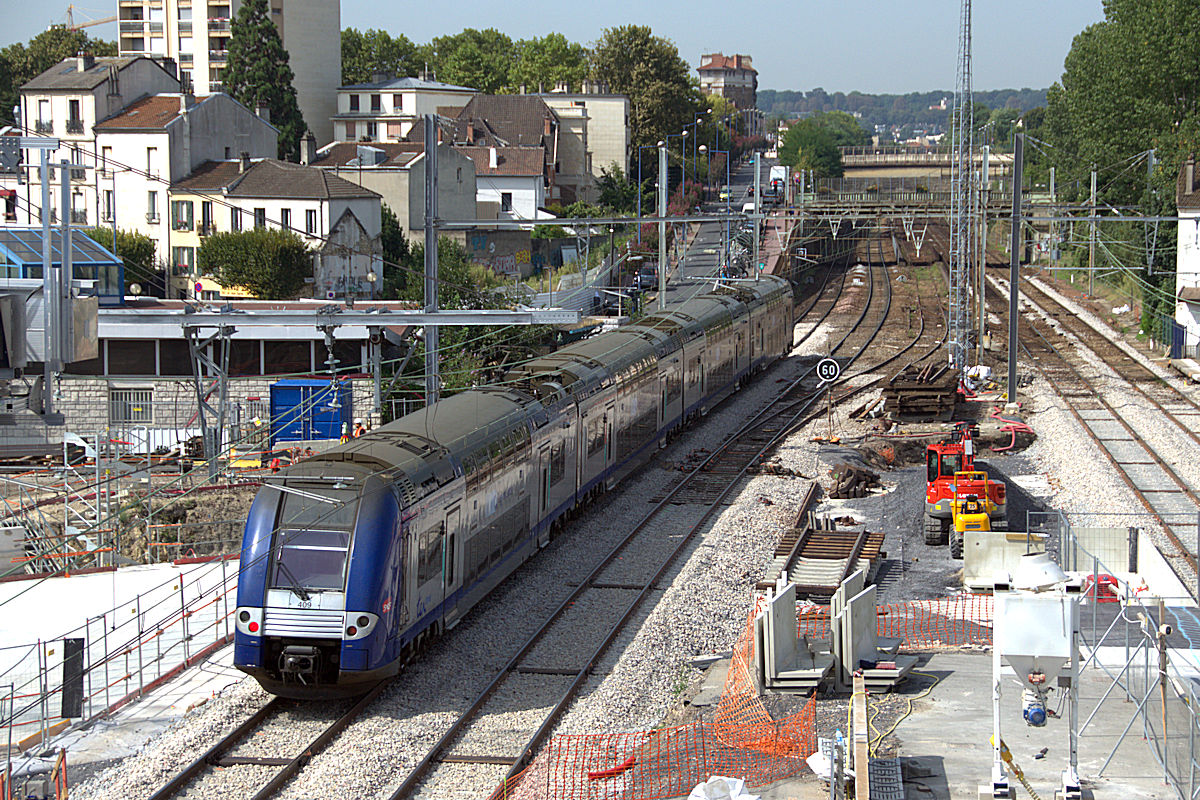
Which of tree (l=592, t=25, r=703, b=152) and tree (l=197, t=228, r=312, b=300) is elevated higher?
tree (l=592, t=25, r=703, b=152)

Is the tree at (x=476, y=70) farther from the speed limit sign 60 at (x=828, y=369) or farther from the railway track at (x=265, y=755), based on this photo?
the railway track at (x=265, y=755)

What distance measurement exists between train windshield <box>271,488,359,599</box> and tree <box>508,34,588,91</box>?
107377mm

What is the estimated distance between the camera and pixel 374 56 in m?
123

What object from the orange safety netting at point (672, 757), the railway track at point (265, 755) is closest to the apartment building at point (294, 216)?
the railway track at point (265, 755)

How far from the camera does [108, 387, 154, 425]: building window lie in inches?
1565

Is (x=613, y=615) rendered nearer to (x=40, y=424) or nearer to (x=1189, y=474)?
(x=1189, y=474)

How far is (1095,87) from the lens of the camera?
66.6 meters

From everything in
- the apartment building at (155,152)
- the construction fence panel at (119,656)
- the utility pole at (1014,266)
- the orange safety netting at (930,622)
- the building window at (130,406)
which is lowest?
the construction fence panel at (119,656)

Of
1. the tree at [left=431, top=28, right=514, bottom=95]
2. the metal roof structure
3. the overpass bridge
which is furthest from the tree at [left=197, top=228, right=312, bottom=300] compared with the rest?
the overpass bridge

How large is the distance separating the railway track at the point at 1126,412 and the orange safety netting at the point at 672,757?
845 cm

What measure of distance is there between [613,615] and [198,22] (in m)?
76.9

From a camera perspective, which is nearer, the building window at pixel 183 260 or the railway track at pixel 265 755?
the railway track at pixel 265 755

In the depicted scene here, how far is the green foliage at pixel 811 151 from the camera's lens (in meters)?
136

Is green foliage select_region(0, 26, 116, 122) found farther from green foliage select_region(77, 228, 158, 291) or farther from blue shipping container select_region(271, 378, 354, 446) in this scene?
blue shipping container select_region(271, 378, 354, 446)
